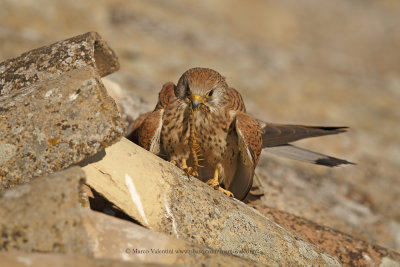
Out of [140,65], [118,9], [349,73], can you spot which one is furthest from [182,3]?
[140,65]

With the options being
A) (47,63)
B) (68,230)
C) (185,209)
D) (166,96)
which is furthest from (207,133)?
(68,230)

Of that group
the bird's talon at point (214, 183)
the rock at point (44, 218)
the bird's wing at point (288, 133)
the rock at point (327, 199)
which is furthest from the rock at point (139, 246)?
the bird's wing at point (288, 133)

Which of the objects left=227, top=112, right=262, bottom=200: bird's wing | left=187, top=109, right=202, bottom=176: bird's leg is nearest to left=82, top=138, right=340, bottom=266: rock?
left=187, top=109, right=202, bottom=176: bird's leg

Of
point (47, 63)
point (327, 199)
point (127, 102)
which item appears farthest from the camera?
point (327, 199)

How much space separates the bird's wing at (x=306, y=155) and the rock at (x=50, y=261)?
10.1 ft

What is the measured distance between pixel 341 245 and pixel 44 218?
309 cm

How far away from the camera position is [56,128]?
9.28ft

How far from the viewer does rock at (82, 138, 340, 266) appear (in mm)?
3016

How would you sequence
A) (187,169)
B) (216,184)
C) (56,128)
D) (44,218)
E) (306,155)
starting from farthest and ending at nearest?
(306,155), (216,184), (187,169), (56,128), (44,218)

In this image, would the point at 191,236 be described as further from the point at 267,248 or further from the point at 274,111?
the point at 274,111

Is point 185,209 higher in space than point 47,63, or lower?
lower

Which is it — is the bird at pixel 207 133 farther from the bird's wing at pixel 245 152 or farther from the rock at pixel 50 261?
the rock at pixel 50 261

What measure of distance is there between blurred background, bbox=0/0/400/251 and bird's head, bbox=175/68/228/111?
84.1 inches

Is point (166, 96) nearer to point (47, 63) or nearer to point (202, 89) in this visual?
point (202, 89)
